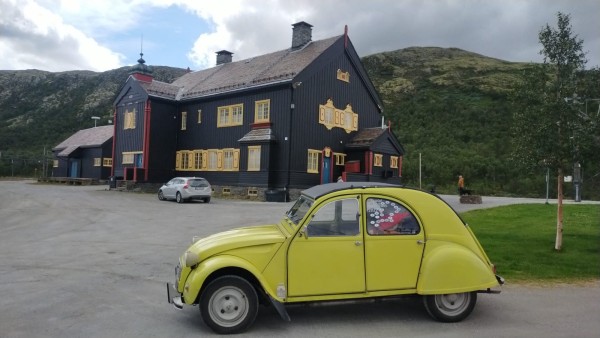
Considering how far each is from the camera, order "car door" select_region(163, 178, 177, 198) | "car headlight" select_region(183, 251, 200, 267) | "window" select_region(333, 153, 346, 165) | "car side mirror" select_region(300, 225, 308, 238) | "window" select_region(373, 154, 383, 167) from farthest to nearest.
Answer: "window" select_region(373, 154, 383, 167) < "window" select_region(333, 153, 346, 165) < "car door" select_region(163, 178, 177, 198) < "car side mirror" select_region(300, 225, 308, 238) < "car headlight" select_region(183, 251, 200, 267)

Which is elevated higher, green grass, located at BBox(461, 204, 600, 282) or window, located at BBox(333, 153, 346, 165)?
window, located at BBox(333, 153, 346, 165)

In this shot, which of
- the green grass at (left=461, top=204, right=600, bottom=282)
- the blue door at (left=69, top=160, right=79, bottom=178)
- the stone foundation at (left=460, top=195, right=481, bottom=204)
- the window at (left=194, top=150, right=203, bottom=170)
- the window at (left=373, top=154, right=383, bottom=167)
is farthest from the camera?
the blue door at (left=69, top=160, right=79, bottom=178)

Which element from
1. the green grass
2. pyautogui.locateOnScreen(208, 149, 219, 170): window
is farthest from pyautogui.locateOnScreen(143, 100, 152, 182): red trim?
the green grass

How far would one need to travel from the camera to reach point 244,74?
34219 mm

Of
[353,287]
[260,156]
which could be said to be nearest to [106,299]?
[353,287]

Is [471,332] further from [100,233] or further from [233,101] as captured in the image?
[233,101]

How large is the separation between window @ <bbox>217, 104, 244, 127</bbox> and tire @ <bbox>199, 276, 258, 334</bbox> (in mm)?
26916

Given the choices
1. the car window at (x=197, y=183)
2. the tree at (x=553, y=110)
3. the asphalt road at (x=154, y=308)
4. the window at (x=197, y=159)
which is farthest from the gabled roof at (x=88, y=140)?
the tree at (x=553, y=110)

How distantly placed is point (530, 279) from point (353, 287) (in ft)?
14.5

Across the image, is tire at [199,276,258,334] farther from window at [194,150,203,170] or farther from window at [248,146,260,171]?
window at [194,150,203,170]

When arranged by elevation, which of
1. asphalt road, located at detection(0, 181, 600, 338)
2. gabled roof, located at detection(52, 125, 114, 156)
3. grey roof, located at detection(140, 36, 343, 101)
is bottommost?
asphalt road, located at detection(0, 181, 600, 338)

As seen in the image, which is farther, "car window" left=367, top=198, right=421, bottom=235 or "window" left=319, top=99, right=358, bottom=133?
"window" left=319, top=99, right=358, bottom=133

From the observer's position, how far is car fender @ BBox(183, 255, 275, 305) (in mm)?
5473

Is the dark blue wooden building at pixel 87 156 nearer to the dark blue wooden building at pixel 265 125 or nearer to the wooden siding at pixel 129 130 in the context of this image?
the wooden siding at pixel 129 130
